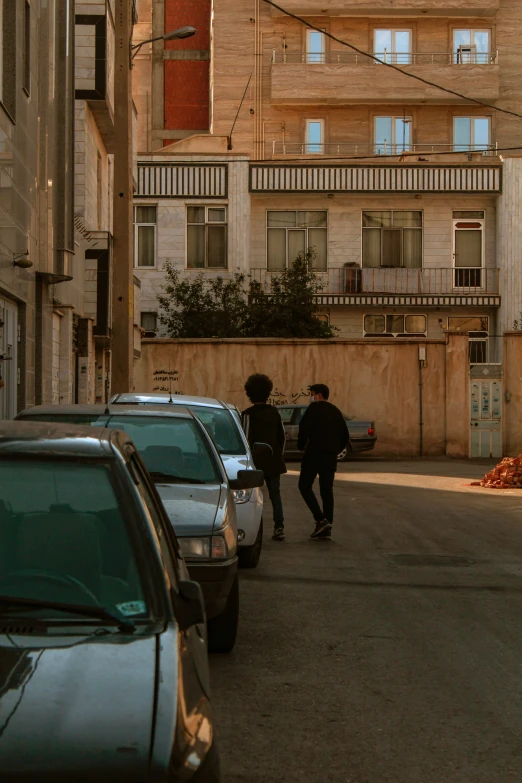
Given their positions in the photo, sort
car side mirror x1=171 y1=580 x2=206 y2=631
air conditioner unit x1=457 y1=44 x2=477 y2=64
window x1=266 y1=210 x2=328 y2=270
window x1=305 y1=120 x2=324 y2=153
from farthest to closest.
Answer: window x1=305 y1=120 x2=324 y2=153 → air conditioner unit x1=457 y1=44 x2=477 y2=64 → window x1=266 y1=210 x2=328 y2=270 → car side mirror x1=171 y1=580 x2=206 y2=631

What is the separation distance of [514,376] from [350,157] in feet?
42.5

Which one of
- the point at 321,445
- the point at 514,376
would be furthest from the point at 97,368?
the point at 321,445

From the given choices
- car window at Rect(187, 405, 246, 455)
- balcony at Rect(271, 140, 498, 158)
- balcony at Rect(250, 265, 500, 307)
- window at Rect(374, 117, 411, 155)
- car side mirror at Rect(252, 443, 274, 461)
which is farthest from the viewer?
window at Rect(374, 117, 411, 155)

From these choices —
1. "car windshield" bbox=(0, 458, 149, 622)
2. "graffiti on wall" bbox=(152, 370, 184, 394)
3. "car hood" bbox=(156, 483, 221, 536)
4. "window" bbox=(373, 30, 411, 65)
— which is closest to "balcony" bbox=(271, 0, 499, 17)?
"window" bbox=(373, 30, 411, 65)

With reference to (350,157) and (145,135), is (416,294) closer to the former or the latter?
(350,157)

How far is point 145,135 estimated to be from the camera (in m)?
49.7

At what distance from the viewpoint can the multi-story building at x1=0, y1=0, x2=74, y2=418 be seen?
1570 cm

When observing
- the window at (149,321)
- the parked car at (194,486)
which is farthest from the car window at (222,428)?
the window at (149,321)

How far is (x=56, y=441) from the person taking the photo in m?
4.16

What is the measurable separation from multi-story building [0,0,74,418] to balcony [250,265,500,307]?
64.8ft

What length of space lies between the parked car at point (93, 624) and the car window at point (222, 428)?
7.08 metres

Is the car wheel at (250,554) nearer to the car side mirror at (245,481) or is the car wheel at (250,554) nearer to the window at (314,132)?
the car side mirror at (245,481)

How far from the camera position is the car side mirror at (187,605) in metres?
3.70

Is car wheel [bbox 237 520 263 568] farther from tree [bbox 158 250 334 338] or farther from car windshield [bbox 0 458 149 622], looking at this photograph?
tree [bbox 158 250 334 338]
